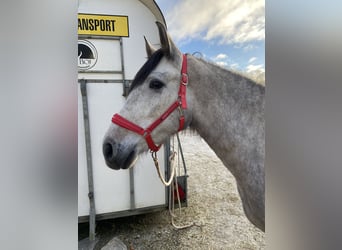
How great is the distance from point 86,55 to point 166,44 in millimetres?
772

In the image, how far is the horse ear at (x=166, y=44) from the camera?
90 centimetres

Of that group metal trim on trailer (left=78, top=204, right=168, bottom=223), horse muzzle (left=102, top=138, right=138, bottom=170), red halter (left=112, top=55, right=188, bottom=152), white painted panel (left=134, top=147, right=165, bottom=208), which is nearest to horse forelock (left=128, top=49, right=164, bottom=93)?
red halter (left=112, top=55, right=188, bottom=152)

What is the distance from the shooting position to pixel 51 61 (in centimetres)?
33

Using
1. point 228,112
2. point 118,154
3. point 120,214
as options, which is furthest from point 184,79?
point 120,214

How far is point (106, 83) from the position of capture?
1520 mm

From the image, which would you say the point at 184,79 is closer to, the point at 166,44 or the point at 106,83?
the point at 166,44

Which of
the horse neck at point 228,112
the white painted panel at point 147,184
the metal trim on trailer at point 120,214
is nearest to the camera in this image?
the horse neck at point 228,112

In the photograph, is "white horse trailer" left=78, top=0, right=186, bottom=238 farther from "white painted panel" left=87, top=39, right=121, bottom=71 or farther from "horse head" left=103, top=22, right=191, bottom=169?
"horse head" left=103, top=22, right=191, bottom=169

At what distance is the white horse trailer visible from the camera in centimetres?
139

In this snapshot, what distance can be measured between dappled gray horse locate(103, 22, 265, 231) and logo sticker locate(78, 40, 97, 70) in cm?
70

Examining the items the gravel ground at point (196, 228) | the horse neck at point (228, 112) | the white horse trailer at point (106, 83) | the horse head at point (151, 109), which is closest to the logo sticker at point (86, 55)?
the white horse trailer at point (106, 83)

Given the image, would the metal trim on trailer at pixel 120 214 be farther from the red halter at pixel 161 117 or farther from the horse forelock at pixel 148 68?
the horse forelock at pixel 148 68

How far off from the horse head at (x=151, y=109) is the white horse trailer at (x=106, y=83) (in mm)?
668

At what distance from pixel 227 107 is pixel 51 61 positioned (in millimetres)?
725
